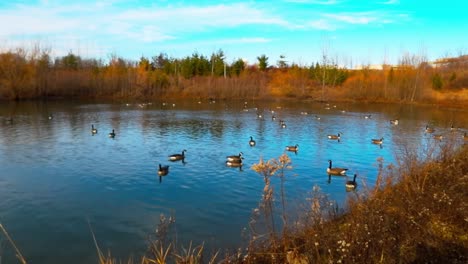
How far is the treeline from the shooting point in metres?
62.8

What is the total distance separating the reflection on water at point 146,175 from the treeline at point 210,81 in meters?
30.6

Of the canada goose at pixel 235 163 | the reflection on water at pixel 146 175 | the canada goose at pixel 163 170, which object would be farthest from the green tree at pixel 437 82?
the canada goose at pixel 163 170

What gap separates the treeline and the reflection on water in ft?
100

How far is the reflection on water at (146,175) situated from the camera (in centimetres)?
1170

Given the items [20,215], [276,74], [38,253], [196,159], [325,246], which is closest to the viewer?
[325,246]

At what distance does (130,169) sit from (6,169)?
645 cm

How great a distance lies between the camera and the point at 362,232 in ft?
21.5

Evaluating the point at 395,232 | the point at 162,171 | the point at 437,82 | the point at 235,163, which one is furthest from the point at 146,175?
the point at 437,82

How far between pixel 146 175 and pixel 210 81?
195ft

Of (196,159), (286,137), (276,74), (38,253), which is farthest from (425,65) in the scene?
(38,253)

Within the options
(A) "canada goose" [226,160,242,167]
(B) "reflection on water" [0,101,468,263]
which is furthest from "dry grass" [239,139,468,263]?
(A) "canada goose" [226,160,242,167]

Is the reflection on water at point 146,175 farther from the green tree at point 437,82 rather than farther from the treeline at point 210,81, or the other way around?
the green tree at point 437,82

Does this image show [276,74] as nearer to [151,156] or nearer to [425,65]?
[425,65]

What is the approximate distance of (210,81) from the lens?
76.1 meters
